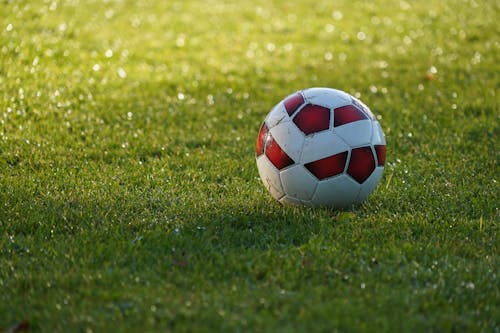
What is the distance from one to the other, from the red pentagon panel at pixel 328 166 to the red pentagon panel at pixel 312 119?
225 millimetres

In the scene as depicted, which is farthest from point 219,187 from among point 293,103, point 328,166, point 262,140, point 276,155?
point 328,166

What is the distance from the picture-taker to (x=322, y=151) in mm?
5141

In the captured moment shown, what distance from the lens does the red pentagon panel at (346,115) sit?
205 inches

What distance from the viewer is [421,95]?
30.3 feet

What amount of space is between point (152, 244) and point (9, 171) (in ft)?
7.17

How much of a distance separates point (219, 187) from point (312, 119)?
118 cm

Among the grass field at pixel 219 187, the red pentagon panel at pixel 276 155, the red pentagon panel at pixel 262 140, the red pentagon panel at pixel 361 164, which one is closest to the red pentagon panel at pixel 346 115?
the red pentagon panel at pixel 361 164

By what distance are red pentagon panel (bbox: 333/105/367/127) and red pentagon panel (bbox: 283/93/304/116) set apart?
28 centimetres

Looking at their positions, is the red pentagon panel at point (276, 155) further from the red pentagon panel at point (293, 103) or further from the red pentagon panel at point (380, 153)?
the red pentagon panel at point (380, 153)

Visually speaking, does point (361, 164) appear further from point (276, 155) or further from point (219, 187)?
point (219, 187)

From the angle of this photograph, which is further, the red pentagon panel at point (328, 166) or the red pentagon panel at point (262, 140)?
the red pentagon panel at point (262, 140)

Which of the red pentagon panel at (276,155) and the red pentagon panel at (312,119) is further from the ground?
the red pentagon panel at (312,119)

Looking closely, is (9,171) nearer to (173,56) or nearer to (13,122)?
(13,122)

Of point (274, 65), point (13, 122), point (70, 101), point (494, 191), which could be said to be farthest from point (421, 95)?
point (13, 122)
